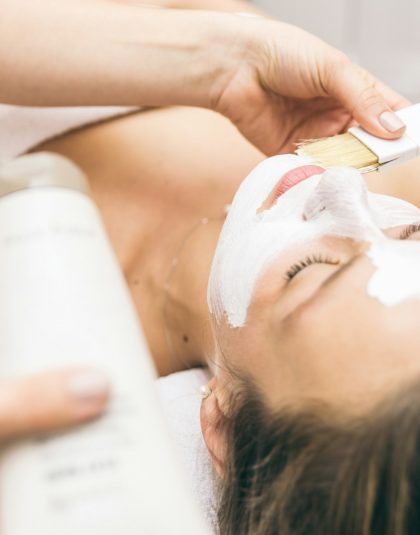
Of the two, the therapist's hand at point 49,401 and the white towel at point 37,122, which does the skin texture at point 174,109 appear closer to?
the white towel at point 37,122

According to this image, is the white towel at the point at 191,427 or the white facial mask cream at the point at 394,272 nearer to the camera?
the white facial mask cream at the point at 394,272

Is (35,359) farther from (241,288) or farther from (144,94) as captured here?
(144,94)

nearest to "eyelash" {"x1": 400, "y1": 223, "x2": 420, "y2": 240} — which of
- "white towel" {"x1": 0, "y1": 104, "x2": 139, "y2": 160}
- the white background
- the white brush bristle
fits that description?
the white brush bristle

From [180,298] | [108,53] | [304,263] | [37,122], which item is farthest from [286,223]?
[37,122]

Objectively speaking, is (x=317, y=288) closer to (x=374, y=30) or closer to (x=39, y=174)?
(x=39, y=174)

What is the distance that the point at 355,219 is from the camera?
2.08ft

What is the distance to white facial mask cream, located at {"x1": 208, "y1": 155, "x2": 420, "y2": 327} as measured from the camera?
2.11ft

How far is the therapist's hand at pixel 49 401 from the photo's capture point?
33 centimetres

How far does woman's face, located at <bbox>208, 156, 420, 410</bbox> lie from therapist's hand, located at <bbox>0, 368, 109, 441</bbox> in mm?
280

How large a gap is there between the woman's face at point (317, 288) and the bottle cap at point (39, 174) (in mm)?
268

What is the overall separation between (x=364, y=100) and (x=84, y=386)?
0.63m

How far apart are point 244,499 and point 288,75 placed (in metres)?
0.58

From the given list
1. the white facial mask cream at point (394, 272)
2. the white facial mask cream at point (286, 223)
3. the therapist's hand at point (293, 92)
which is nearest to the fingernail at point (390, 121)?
the therapist's hand at point (293, 92)

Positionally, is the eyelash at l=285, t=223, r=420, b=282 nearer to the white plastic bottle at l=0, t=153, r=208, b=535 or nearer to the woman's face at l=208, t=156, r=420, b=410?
the woman's face at l=208, t=156, r=420, b=410
